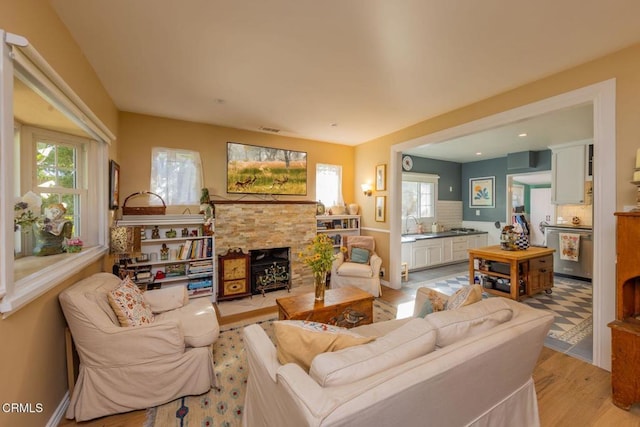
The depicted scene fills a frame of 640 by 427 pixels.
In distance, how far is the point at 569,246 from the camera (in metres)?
4.75

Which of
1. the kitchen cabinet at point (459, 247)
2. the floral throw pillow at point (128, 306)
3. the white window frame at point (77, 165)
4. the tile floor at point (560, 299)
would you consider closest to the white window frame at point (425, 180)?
the kitchen cabinet at point (459, 247)

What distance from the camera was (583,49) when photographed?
6.87ft

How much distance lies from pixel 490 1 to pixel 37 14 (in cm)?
276

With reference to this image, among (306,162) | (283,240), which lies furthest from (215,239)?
(306,162)

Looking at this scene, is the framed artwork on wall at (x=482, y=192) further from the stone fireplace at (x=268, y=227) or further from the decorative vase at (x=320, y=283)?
the decorative vase at (x=320, y=283)

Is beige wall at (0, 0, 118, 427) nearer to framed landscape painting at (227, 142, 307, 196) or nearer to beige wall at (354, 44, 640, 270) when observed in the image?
framed landscape painting at (227, 142, 307, 196)

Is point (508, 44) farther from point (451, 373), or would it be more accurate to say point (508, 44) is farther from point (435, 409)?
point (435, 409)

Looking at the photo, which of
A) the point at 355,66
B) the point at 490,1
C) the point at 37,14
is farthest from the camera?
the point at 355,66

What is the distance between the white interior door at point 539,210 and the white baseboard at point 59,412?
911 cm

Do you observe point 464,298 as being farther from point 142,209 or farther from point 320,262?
point 142,209

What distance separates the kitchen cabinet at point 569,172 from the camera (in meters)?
4.58

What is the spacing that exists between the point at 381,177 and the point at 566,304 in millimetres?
3252

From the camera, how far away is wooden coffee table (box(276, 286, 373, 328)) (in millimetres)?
2322

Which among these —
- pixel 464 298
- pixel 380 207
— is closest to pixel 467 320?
pixel 464 298
